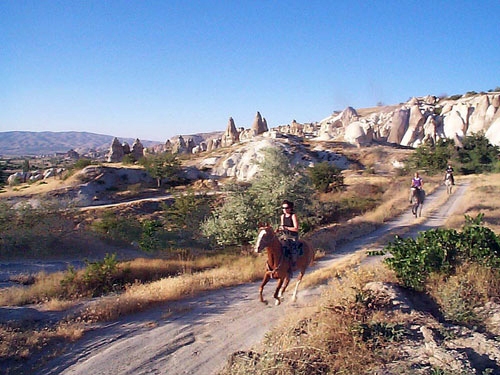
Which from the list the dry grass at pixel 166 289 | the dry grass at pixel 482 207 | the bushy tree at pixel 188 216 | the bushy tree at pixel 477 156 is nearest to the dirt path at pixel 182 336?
the dry grass at pixel 166 289

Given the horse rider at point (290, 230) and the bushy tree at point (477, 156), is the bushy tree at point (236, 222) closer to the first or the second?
the horse rider at point (290, 230)

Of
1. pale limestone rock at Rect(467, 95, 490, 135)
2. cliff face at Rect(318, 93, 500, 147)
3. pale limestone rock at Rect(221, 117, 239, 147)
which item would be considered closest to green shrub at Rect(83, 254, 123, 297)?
cliff face at Rect(318, 93, 500, 147)

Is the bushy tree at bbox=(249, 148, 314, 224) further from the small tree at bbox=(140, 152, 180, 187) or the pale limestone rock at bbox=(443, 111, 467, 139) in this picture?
the pale limestone rock at bbox=(443, 111, 467, 139)

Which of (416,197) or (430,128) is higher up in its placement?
(430,128)

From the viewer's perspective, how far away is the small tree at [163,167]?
138ft

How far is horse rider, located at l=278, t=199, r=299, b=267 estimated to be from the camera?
6660 millimetres

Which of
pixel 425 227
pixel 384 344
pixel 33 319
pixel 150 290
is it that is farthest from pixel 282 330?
pixel 425 227

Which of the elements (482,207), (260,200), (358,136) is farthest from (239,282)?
(358,136)

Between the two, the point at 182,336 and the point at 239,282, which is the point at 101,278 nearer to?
the point at 239,282

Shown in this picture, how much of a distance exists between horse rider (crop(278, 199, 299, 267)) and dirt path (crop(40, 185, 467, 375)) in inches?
38.3

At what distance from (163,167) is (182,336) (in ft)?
124

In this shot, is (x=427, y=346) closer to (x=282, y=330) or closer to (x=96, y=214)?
(x=282, y=330)

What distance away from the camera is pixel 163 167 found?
42.1 metres

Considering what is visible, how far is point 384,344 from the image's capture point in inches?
182
